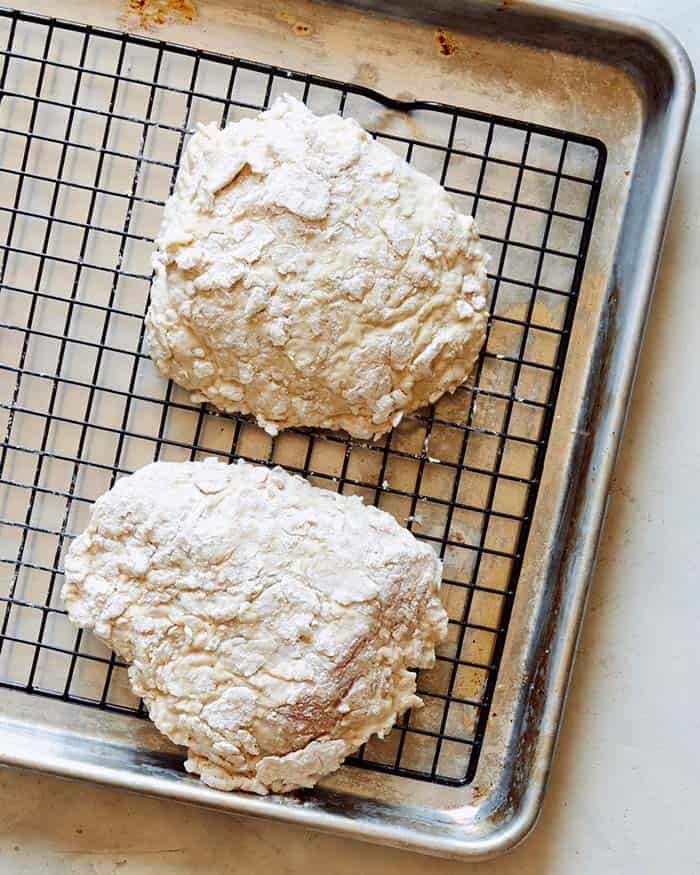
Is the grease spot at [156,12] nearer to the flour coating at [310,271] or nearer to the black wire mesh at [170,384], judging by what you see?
the black wire mesh at [170,384]

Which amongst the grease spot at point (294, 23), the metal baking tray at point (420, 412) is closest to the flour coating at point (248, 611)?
the metal baking tray at point (420, 412)

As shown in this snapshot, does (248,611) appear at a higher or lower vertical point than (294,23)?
lower

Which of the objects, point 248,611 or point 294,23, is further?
point 294,23

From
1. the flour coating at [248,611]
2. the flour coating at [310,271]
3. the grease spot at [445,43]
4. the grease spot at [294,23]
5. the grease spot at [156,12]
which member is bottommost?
the flour coating at [248,611]

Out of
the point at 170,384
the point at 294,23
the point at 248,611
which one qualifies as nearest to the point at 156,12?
the point at 294,23

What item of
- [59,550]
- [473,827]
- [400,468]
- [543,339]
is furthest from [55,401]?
[473,827]

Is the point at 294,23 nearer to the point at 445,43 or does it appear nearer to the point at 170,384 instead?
the point at 445,43

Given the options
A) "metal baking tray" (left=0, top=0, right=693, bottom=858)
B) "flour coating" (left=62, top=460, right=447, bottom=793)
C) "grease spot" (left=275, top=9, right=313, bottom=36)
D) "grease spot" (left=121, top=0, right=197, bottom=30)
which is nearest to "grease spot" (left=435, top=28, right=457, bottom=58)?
"metal baking tray" (left=0, top=0, right=693, bottom=858)
